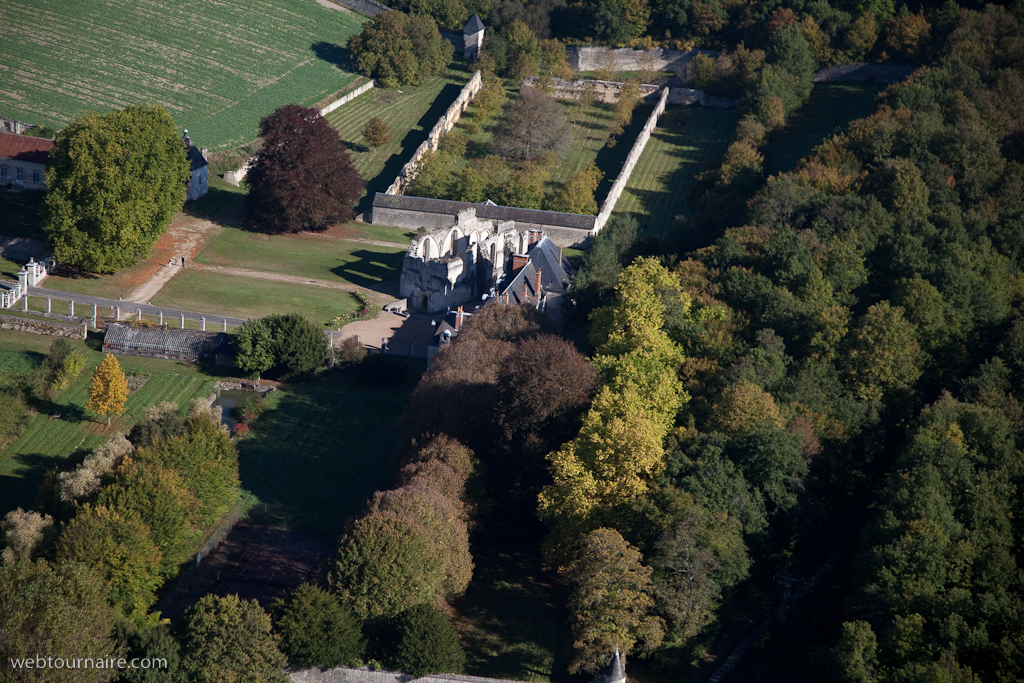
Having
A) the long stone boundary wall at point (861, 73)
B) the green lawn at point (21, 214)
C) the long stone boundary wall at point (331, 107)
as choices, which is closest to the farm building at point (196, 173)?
the long stone boundary wall at point (331, 107)

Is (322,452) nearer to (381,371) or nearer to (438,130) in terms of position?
(381,371)

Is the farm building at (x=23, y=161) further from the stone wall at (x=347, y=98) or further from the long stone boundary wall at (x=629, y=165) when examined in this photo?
the long stone boundary wall at (x=629, y=165)

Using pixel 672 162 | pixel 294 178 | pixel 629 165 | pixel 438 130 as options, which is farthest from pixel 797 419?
pixel 438 130

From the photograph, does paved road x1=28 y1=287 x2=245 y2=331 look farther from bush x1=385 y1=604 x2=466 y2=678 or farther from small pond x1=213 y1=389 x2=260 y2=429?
bush x1=385 y1=604 x2=466 y2=678

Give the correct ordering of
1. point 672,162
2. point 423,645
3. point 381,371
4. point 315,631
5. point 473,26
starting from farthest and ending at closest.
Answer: point 473,26
point 672,162
point 381,371
point 423,645
point 315,631

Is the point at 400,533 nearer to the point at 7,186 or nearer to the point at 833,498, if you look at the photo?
the point at 833,498

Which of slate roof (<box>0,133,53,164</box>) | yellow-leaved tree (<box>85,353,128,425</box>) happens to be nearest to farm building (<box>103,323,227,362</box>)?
yellow-leaved tree (<box>85,353,128,425</box>)
